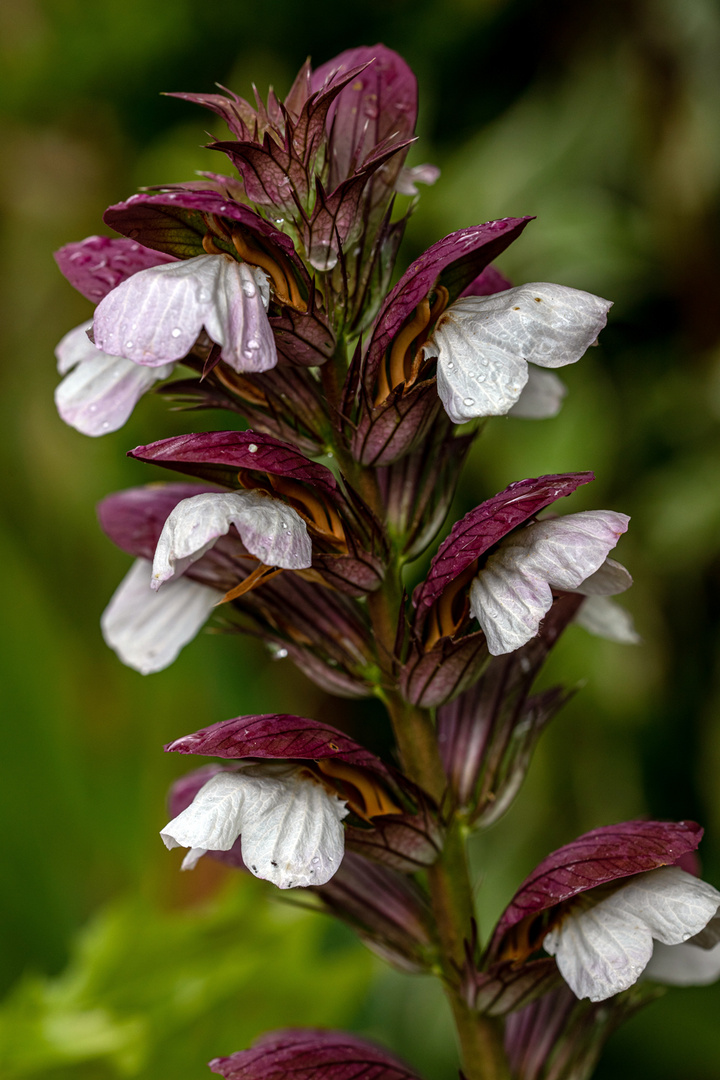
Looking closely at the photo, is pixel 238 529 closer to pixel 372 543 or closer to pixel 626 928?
pixel 372 543

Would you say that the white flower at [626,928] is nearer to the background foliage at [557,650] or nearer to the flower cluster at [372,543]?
the flower cluster at [372,543]

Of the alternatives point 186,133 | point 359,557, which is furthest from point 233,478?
point 186,133

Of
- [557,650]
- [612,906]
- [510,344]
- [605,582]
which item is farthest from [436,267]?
[557,650]

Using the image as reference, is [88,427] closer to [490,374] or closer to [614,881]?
[490,374]

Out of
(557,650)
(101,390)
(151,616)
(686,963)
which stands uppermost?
(101,390)

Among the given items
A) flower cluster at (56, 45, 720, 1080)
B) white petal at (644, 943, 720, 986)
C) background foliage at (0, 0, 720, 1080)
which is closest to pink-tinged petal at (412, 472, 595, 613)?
flower cluster at (56, 45, 720, 1080)

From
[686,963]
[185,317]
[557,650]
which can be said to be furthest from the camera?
[557,650]
